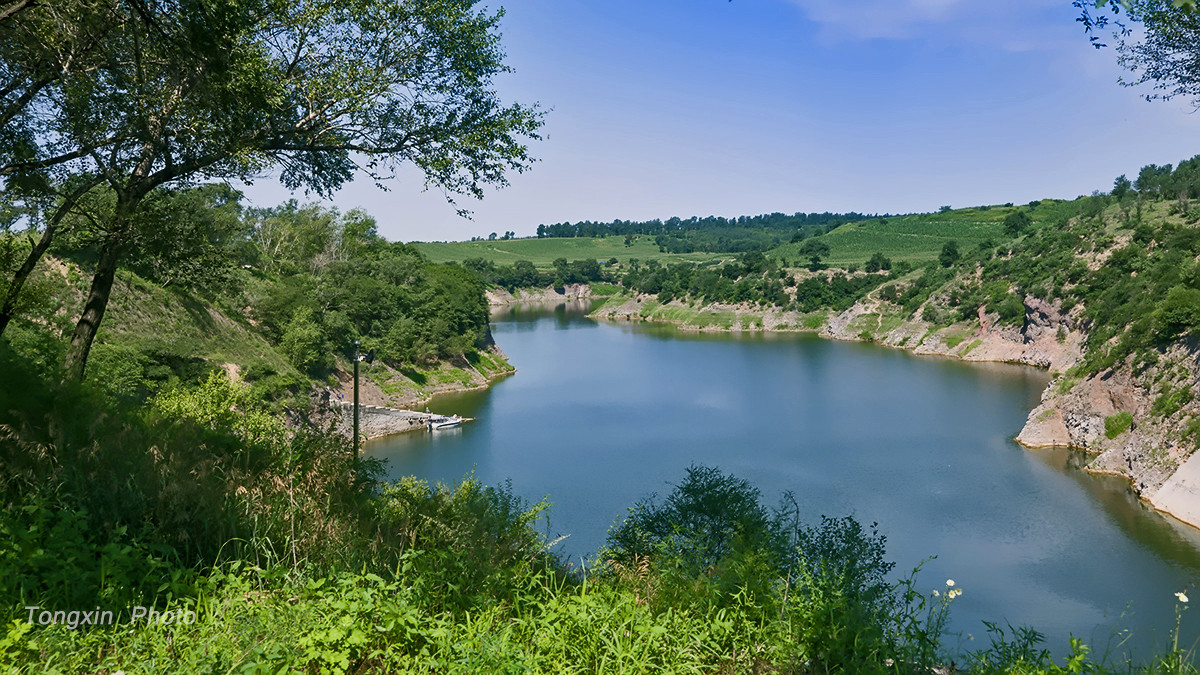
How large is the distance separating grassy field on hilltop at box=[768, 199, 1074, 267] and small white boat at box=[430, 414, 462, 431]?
83.0 metres

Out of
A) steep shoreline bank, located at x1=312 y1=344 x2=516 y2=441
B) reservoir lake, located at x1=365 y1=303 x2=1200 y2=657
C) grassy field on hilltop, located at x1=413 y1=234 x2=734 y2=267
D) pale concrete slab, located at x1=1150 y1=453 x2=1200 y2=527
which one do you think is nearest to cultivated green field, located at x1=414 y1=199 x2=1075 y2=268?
grassy field on hilltop, located at x1=413 y1=234 x2=734 y2=267

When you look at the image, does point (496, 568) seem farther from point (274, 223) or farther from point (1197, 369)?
point (274, 223)

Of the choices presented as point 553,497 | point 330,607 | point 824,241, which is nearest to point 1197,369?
point 553,497

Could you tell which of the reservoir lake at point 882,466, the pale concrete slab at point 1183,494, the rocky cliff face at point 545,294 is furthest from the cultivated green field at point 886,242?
the pale concrete slab at point 1183,494

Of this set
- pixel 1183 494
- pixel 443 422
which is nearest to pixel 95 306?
pixel 1183 494

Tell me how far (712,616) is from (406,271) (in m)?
60.3

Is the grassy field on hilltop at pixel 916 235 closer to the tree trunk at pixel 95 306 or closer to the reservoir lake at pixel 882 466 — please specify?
the reservoir lake at pixel 882 466

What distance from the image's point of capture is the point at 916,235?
138 metres

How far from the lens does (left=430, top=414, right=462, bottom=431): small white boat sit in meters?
40.8

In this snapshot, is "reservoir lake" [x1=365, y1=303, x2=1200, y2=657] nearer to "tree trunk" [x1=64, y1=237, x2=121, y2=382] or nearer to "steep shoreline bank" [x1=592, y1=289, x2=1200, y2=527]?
"steep shoreline bank" [x1=592, y1=289, x2=1200, y2=527]

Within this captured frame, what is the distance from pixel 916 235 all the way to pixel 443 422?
401 feet

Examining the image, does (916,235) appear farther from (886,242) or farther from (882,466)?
(882,466)

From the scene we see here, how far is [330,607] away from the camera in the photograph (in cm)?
404

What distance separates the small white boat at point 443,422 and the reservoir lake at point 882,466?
2.31 ft
